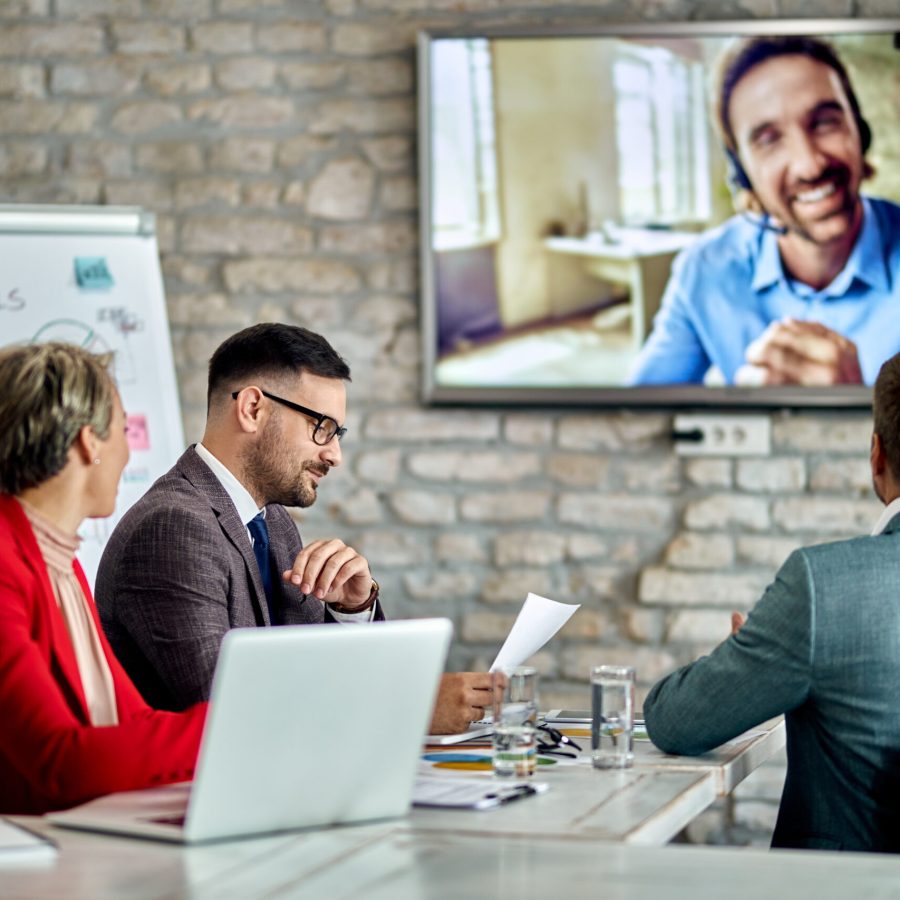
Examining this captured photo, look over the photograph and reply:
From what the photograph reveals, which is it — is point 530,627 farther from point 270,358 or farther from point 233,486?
point 270,358

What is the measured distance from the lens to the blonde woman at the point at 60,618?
171 cm

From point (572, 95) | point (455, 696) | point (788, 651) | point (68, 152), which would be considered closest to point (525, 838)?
point (788, 651)

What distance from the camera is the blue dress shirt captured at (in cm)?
404

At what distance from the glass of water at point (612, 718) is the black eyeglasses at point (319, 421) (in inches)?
33.5

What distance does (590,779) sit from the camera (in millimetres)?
1930

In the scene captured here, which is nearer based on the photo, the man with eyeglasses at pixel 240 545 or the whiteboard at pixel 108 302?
the man with eyeglasses at pixel 240 545

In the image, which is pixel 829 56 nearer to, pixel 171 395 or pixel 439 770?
pixel 171 395

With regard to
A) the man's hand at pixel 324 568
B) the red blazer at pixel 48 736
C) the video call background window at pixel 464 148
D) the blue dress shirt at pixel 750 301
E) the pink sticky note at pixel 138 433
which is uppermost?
the video call background window at pixel 464 148

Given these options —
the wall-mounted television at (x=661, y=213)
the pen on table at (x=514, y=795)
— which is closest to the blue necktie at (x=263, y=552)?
the pen on table at (x=514, y=795)

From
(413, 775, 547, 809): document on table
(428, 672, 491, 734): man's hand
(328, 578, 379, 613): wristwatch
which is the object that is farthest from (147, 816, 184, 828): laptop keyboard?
(328, 578, 379, 613): wristwatch

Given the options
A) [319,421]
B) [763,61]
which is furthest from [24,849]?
[763,61]

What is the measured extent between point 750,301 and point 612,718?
229 centimetres

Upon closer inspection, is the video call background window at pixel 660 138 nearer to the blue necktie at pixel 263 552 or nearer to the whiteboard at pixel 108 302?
the whiteboard at pixel 108 302

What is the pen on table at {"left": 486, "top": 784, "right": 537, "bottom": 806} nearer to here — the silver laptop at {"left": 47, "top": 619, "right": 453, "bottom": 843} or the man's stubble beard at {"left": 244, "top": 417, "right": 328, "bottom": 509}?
the silver laptop at {"left": 47, "top": 619, "right": 453, "bottom": 843}
